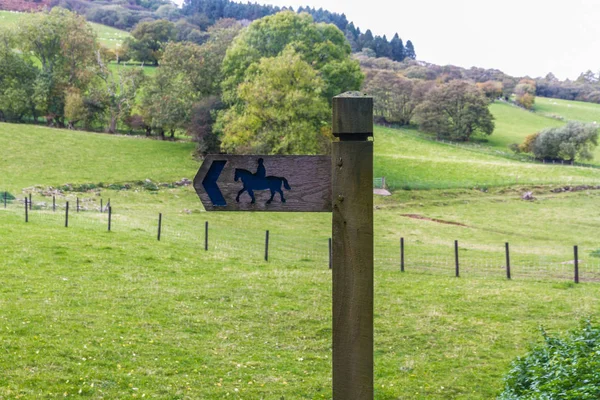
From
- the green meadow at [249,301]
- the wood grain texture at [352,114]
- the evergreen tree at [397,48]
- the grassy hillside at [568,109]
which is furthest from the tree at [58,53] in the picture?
A: the evergreen tree at [397,48]

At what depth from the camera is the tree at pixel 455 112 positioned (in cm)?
8188

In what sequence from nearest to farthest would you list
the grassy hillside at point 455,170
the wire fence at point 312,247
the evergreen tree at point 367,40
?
the wire fence at point 312,247
the grassy hillside at point 455,170
the evergreen tree at point 367,40

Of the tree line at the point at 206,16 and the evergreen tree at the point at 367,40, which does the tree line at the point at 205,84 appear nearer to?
the tree line at the point at 206,16

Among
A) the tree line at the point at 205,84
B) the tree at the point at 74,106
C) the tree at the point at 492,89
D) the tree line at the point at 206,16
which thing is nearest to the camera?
the tree line at the point at 205,84

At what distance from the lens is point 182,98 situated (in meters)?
60.1

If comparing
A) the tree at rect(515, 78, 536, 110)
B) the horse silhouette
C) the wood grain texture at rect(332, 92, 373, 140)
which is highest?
the tree at rect(515, 78, 536, 110)

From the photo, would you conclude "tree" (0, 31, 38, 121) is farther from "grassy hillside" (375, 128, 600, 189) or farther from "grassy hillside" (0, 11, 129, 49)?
"grassy hillside" (0, 11, 129, 49)

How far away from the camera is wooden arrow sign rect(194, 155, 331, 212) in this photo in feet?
14.0

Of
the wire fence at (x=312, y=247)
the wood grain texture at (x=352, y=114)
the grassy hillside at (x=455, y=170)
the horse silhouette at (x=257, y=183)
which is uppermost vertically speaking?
the wood grain texture at (x=352, y=114)

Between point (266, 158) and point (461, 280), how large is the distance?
18015mm

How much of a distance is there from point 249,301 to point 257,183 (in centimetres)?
1244

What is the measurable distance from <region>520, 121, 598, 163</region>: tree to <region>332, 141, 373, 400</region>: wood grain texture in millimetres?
72740

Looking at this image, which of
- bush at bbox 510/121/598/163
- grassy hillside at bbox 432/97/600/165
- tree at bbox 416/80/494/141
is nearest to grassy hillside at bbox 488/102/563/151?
grassy hillside at bbox 432/97/600/165

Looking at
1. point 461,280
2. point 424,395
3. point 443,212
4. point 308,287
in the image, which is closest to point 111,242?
point 308,287
